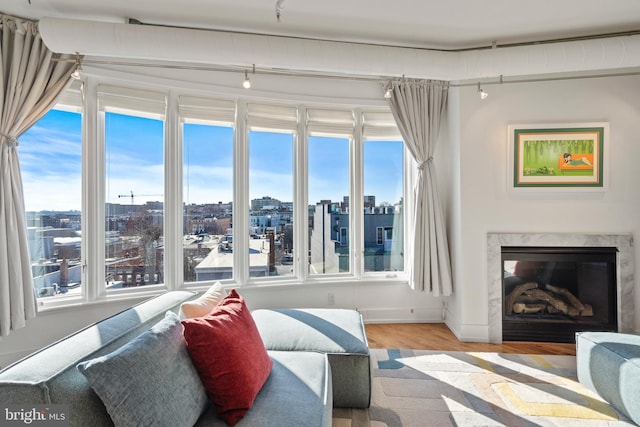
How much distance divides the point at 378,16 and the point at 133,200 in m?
2.78

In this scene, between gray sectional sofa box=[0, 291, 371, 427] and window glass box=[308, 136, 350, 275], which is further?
window glass box=[308, 136, 350, 275]

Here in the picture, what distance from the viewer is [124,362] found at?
106cm

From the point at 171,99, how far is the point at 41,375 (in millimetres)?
2793

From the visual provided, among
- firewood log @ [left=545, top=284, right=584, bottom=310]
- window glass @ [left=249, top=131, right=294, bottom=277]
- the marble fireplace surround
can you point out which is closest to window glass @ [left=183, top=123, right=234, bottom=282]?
window glass @ [left=249, top=131, right=294, bottom=277]

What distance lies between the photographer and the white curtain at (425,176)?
342cm

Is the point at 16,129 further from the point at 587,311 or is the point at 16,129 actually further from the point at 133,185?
the point at 587,311

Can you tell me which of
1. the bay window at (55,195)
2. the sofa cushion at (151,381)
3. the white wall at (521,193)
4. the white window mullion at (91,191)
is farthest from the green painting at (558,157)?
the bay window at (55,195)

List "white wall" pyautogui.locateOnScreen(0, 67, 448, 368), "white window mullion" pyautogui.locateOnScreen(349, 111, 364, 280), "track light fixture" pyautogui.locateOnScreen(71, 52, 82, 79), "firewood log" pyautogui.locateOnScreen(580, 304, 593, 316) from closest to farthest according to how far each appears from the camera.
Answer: "track light fixture" pyautogui.locateOnScreen(71, 52, 82, 79) < "white wall" pyautogui.locateOnScreen(0, 67, 448, 368) < "firewood log" pyautogui.locateOnScreen(580, 304, 593, 316) < "white window mullion" pyautogui.locateOnScreen(349, 111, 364, 280)

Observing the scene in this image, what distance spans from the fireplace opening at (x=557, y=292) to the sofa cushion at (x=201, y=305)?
284 centimetres

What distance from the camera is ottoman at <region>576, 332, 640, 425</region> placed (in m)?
1.89

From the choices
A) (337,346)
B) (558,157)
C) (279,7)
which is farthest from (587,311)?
(279,7)

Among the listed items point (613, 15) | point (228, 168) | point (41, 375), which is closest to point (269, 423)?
point (41, 375)

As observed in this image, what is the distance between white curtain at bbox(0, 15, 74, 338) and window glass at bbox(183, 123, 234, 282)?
3.83 ft

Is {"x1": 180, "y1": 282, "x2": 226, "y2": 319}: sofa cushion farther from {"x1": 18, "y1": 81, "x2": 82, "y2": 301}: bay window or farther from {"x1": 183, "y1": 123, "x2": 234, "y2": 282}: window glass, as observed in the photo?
{"x1": 18, "y1": 81, "x2": 82, "y2": 301}: bay window
